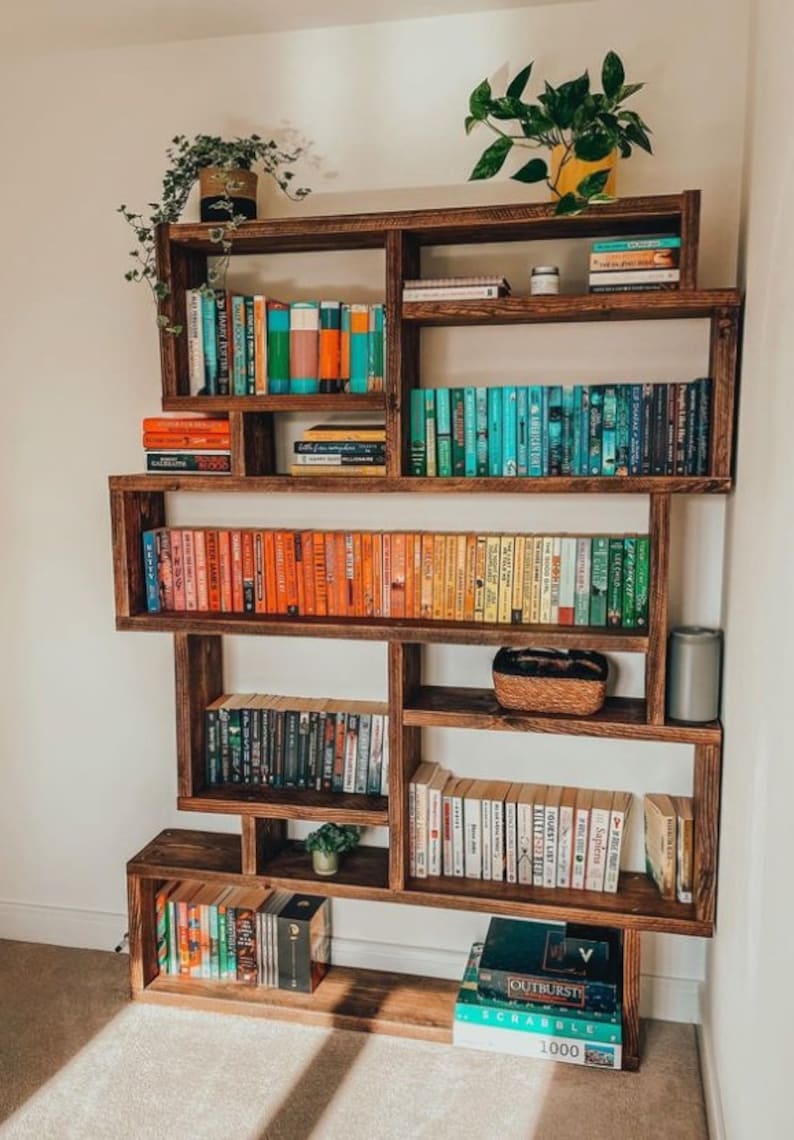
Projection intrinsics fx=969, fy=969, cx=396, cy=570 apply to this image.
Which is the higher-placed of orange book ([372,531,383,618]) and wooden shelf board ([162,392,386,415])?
wooden shelf board ([162,392,386,415])

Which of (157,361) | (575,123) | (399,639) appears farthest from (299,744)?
(575,123)

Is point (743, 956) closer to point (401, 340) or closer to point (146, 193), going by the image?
point (401, 340)

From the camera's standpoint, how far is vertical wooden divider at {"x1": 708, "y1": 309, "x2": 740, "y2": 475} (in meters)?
1.92

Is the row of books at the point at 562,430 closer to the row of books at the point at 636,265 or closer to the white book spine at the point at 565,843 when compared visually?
the row of books at the point at 636,265

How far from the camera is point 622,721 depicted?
6.85 feet

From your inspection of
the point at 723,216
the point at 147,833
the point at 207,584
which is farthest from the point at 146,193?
the point at 147,833

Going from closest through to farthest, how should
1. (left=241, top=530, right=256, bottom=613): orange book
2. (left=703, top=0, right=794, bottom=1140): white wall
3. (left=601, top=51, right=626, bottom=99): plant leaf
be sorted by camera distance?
(left=703, top=0, right=794, bottom=1140): white wall, (left=601, top=51, right=626, bottom=99): plant leaf, (left=241, top=530, right=256, bottom=613): orange book

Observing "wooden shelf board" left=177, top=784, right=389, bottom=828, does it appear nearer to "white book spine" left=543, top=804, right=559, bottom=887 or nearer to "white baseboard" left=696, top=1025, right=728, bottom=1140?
"white book spine" left=543, top=804, right=559, bottom=887

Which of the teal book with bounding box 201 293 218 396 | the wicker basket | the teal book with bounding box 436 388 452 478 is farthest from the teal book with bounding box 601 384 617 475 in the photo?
the teal book with bounding box 201 293 218 396

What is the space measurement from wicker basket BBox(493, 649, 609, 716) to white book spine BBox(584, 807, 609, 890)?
10.3 inches

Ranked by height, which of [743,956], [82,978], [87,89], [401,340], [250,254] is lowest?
[82,978]

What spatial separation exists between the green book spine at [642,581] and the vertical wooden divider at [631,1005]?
27.8 inches

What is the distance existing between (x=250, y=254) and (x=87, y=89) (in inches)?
22.9

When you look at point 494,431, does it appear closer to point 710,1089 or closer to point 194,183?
point 194,183
